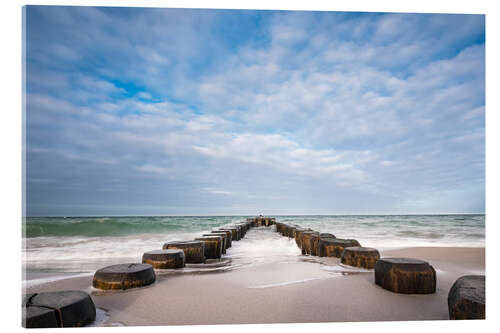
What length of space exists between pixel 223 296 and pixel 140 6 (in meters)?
2.52

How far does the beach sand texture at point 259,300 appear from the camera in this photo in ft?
6.62

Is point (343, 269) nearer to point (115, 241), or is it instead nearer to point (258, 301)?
point (258, 301)

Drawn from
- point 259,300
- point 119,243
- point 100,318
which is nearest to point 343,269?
point 259,300

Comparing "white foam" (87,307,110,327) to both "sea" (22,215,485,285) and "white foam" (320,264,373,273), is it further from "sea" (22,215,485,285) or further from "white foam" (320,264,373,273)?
"white foam" (320,264,373,273)

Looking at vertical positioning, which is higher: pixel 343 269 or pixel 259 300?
pixel 259 300

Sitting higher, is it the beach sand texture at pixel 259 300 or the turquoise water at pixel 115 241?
the beach sand texture at pixel 259 300

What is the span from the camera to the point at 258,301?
2289 millimetres

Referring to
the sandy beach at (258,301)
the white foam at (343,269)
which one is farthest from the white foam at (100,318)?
the white foam at (343,269)

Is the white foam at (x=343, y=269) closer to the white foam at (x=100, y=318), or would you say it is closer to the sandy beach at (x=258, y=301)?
the sandy beach at (x=258, y=301)

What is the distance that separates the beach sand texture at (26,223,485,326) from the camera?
2.02 m

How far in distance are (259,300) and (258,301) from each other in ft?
0.07

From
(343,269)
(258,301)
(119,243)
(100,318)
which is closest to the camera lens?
(100,318)
